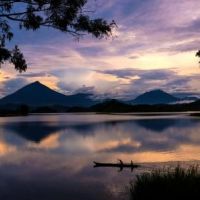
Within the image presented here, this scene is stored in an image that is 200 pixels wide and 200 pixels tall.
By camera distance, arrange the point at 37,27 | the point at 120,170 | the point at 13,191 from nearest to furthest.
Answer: the point at 37,27
the point at 13,191
the point at 120,170

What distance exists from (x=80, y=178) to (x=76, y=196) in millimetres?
6845

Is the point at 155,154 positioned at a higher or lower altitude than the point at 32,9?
lower

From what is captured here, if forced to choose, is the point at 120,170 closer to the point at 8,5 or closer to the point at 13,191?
the point at 13,191

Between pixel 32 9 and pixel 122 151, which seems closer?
pixel 32 9

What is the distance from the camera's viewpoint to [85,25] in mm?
22500

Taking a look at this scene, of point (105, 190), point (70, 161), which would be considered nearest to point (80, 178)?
point (105, 190)

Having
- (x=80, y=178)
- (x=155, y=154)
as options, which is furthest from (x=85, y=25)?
(x=155, y=154)

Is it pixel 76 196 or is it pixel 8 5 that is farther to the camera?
pixel 76 196

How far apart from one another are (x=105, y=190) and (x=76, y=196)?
238 cm

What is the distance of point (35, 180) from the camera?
3269 centimetres

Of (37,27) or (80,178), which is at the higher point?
(37,27)

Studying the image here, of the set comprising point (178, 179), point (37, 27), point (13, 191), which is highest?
point (37, 27)

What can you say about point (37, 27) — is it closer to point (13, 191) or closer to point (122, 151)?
point (13, 191)

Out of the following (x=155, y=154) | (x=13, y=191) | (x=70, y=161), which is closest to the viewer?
(x=13, y=191)
